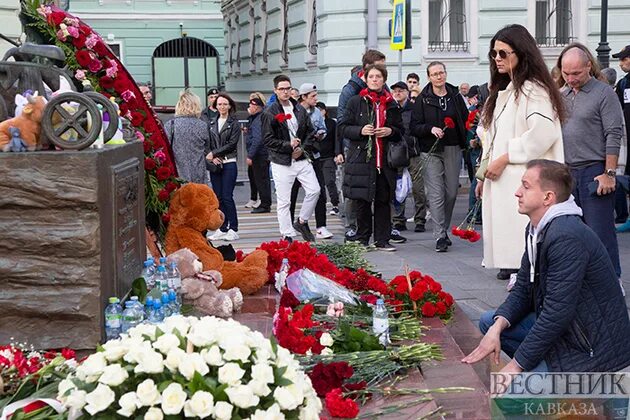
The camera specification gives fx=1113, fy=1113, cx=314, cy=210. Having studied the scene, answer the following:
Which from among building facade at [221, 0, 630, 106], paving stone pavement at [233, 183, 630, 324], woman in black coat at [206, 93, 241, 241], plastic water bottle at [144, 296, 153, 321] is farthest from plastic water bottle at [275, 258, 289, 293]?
building facade at [221, 0, 630, 106]

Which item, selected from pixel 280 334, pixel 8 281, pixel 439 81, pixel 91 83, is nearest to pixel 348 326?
pixel 280 334

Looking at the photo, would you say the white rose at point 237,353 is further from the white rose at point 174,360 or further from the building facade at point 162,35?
Result: the building facade at point 162,35

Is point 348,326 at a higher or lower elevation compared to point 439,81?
lower

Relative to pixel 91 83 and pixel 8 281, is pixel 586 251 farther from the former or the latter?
pixel 91 83

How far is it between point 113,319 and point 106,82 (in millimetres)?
3051

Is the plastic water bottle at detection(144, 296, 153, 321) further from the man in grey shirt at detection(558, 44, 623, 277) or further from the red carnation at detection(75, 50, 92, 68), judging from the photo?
the man in grey shirt at detection(558, 44, 623, 277)

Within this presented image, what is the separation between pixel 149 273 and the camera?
6.74m

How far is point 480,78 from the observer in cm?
2133

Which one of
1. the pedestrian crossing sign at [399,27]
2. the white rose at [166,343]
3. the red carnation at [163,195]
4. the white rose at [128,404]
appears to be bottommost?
the white rose at [128,404]

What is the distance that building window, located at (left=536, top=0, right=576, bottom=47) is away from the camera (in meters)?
22.0

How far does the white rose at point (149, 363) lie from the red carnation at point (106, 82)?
4965mm

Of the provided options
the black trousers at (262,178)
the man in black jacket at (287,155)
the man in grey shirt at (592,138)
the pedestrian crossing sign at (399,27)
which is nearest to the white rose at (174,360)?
the man in grey shirt at (592,138)

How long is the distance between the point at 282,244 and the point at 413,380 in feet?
10.3

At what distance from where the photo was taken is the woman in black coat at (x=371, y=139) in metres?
11.0
